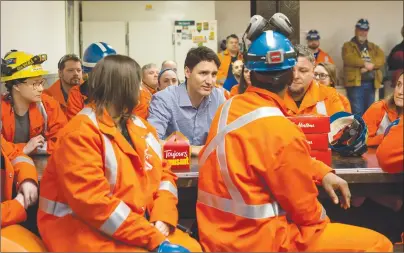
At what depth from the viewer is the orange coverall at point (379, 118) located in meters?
3.43

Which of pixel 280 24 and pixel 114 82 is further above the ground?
pixel 280 24

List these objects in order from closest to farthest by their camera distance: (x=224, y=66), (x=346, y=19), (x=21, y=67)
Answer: (x=21, y=67) → (x=224, y=66) → (x=346, y=19)

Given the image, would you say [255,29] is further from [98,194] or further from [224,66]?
[224,66]

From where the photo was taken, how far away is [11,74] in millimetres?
3312

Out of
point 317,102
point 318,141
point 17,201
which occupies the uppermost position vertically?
point 317,102

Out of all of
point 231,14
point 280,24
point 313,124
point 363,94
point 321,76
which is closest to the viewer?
point 280,24

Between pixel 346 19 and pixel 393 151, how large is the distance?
8.08m

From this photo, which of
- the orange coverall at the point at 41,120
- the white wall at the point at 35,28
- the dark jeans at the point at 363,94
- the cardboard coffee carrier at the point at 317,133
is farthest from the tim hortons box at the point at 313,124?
the dark jeans at the point at 363,94

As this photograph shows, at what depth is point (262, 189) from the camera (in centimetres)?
214

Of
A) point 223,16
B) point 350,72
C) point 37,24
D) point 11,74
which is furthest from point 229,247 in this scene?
point 223,16

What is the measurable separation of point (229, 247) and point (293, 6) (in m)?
2.42

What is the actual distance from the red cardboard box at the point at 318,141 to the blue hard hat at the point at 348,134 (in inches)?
12.4

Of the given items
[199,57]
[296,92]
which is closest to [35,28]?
[199,57]

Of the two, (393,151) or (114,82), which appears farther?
(393,151)
